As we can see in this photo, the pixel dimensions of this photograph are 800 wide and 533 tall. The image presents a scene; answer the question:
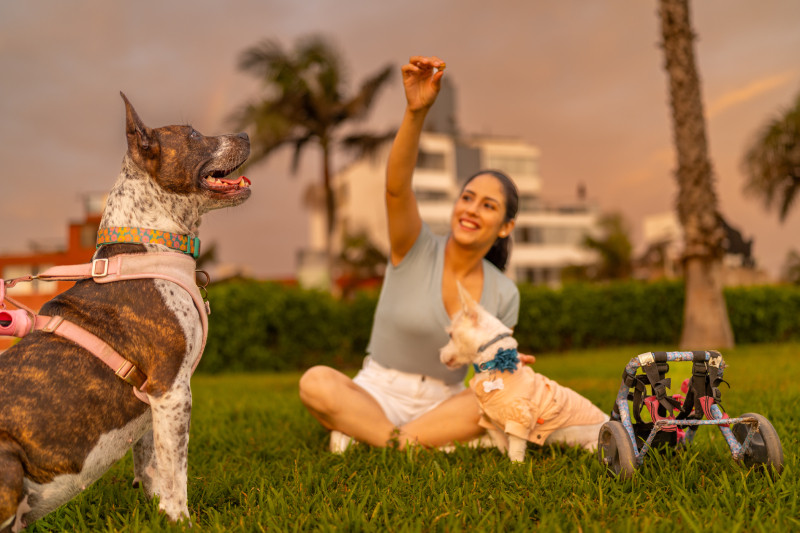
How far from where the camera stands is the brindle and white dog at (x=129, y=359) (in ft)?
8.02

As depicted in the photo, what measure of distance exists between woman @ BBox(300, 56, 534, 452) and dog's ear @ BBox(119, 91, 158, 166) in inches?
65.3

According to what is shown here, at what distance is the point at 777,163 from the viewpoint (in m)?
23.0

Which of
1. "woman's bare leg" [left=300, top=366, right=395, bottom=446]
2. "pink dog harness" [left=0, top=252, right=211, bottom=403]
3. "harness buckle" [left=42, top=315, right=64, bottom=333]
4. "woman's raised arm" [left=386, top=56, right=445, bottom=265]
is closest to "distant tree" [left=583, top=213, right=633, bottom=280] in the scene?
"woman's raised arm" [left=386, top=56, right=445, bottom=265]

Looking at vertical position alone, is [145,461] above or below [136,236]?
below

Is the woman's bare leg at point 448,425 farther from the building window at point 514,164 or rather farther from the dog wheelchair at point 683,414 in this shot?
the building window at point 514,164

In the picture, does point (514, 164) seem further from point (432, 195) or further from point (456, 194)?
point (432, 195)

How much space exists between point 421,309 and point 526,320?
41.8 feet

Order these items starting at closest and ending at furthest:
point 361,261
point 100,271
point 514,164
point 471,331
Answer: point 100,271
point 471,331
point 361,261
point 514,164

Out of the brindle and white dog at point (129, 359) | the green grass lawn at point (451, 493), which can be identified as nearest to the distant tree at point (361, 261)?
the green grass lawn at point (451, 493)


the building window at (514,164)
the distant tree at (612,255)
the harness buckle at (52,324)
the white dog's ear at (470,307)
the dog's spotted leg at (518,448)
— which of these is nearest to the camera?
the harness buckle at (52,324)

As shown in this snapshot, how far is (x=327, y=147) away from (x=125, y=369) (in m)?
22.5

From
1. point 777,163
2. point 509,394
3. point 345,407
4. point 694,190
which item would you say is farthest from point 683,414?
point 777,163

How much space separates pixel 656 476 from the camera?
324cm

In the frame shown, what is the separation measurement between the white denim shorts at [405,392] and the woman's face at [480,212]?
1086 mm
